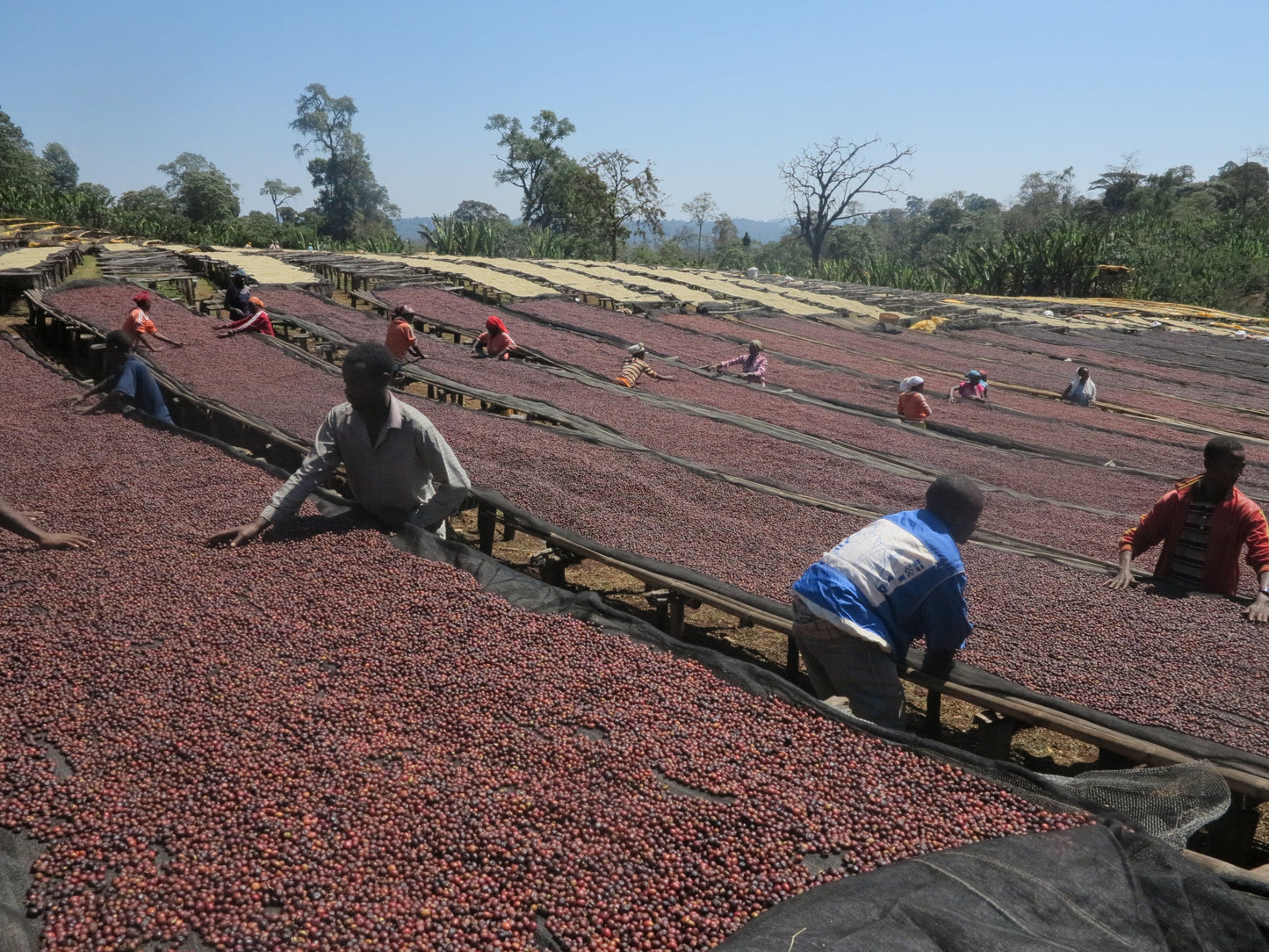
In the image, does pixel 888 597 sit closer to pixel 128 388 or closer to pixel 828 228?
pixel 128 388

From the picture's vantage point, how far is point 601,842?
7.44 feet

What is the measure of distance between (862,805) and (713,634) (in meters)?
2.85

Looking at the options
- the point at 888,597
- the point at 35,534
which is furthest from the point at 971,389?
the point at 35,534

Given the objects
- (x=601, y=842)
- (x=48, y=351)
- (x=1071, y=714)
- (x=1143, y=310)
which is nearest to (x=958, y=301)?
(x=1143, y=310)

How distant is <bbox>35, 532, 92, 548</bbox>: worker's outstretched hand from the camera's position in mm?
3908

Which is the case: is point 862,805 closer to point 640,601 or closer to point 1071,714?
point 1071,714

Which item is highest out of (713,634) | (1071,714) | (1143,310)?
(1143,310)

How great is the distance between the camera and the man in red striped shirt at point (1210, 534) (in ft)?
13.1

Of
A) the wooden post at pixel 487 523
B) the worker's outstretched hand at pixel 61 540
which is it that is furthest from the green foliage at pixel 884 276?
the worker's outstretched hand at pixel 61 540

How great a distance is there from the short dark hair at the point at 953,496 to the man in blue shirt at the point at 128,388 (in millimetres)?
5998

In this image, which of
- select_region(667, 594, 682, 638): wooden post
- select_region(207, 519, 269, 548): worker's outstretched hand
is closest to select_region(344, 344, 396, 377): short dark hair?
select_region(207, 519, 269, 548): worker's outstretched hand

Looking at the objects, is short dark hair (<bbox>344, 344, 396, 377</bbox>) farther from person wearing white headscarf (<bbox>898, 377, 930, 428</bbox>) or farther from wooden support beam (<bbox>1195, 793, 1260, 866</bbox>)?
person wearing white headscarf (<bbox>898, 377, 930, 428</bbox>)

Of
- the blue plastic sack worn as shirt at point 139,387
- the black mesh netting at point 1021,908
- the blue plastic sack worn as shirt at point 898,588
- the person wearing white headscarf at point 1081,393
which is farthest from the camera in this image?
the person wearing white headscarf at point 1081,393

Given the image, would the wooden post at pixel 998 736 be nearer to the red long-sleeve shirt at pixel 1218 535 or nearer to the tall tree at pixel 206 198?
the red long-sleeve shirt at pixel 1218 535
